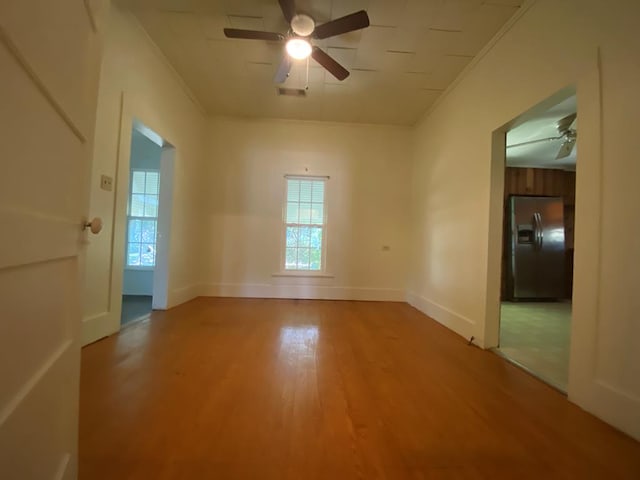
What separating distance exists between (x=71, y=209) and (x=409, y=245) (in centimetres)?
426

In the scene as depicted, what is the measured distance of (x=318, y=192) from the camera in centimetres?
455

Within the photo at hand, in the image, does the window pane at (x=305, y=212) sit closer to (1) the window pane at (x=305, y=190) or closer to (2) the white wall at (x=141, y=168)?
(1) the window pane at (x=305, y=190)

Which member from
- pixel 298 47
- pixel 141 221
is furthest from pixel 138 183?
pixel 298 47

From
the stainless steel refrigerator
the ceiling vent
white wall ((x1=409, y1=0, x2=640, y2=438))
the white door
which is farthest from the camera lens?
the stainless steel refrigerator

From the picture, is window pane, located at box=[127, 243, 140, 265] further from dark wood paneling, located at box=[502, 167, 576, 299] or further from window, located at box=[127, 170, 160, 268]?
dark wood paneling, located at box=[502, 167, 576, 299]

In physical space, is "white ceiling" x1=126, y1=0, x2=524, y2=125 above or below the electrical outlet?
above

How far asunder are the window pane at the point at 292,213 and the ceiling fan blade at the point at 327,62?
217 cm

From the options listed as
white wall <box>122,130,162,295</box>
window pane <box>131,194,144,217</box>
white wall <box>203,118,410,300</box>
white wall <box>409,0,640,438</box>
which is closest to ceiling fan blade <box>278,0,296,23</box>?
white wall <box>409,0,640,438</box>

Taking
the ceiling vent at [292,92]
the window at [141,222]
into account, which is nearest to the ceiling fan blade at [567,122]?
the ceiling vent at [292,92]

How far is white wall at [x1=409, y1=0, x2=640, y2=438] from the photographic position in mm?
1353

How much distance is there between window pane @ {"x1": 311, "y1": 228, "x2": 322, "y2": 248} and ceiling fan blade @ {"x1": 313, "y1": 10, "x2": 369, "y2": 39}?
2711mm

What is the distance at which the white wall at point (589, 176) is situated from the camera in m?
1.35

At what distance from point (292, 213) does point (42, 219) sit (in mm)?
3915

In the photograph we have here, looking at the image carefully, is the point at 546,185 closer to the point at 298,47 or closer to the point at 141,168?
the point at 298,47
